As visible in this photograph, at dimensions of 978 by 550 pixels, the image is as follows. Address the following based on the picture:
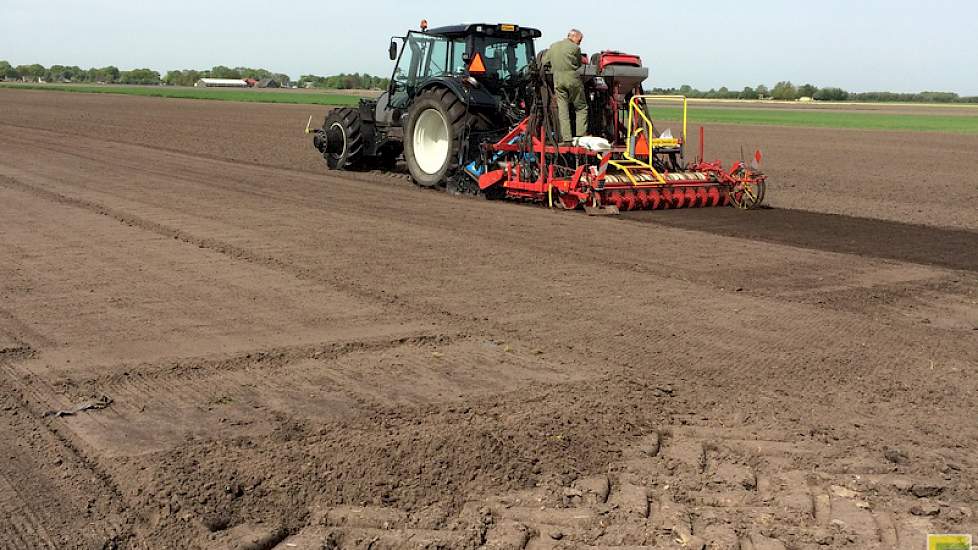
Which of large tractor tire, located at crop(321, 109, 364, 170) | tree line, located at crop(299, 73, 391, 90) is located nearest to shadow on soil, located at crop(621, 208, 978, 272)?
large tractor tire, located at crop(321, 109, 364, 170)

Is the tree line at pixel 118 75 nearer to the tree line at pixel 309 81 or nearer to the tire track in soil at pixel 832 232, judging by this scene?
the tree line at pixel 309 81

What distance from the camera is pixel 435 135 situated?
15008 mm

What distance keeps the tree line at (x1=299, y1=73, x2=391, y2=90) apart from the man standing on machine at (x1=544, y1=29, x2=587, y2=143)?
10374 cm

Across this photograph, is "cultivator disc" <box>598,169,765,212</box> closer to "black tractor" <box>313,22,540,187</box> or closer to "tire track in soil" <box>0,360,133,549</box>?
"black tractor" <box>313,22,540,187</box>

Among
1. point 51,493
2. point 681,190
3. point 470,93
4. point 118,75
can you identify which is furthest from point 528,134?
point 118,75

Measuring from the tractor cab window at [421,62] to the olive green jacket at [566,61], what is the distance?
98.0 inches

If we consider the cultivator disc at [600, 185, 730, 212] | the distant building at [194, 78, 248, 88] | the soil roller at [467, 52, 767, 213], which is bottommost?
the cultivator disc at [600, 185, 730, 212]

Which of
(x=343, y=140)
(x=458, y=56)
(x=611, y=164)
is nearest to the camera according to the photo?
(x=611, y=164)

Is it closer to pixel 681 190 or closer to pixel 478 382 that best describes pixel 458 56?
pixel 681 190

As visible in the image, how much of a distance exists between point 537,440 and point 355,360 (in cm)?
161

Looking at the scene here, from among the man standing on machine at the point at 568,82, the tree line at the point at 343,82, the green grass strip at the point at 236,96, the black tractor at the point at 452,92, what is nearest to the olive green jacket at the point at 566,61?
the man standing on machine at the point at 568,82

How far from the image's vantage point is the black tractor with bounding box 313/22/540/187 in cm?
1399

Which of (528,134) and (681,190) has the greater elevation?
(528,134)

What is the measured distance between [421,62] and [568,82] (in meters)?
3.53
